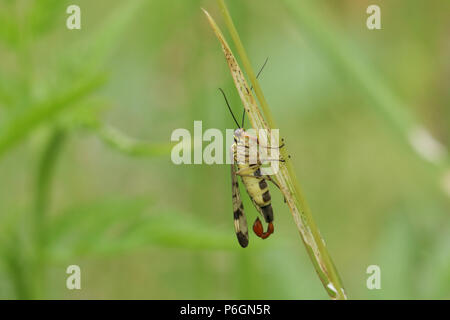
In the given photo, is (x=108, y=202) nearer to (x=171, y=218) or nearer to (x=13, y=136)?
(x=171, y=218)

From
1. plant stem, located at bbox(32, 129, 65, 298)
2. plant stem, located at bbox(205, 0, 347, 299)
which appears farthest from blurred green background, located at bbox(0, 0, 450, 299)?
plant stem, located at bbox(205, 0, 347, 299)

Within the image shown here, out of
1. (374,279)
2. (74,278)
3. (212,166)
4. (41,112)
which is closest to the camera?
(41,112)

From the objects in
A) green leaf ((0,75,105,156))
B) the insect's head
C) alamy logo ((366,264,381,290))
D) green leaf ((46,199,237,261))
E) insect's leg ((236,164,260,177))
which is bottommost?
alamy logo ((366,264,381,290))

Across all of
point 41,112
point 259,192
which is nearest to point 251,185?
point 259,192

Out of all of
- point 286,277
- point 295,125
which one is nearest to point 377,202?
point 295,125

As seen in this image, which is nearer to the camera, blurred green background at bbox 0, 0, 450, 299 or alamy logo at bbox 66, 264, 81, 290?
blurred green background at bbox 0, 0, 450, 299

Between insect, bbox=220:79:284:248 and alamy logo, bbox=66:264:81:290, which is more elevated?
insect, bbox=220:79:284:248

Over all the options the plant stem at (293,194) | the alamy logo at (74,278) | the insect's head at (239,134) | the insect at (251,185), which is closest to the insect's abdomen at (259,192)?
the insect at (251,185)

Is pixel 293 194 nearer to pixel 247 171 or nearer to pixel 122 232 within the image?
pixel 247 171

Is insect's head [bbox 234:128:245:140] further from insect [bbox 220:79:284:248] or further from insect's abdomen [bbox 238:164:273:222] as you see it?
insect's abdomen [bbox 238:164:273:222]
